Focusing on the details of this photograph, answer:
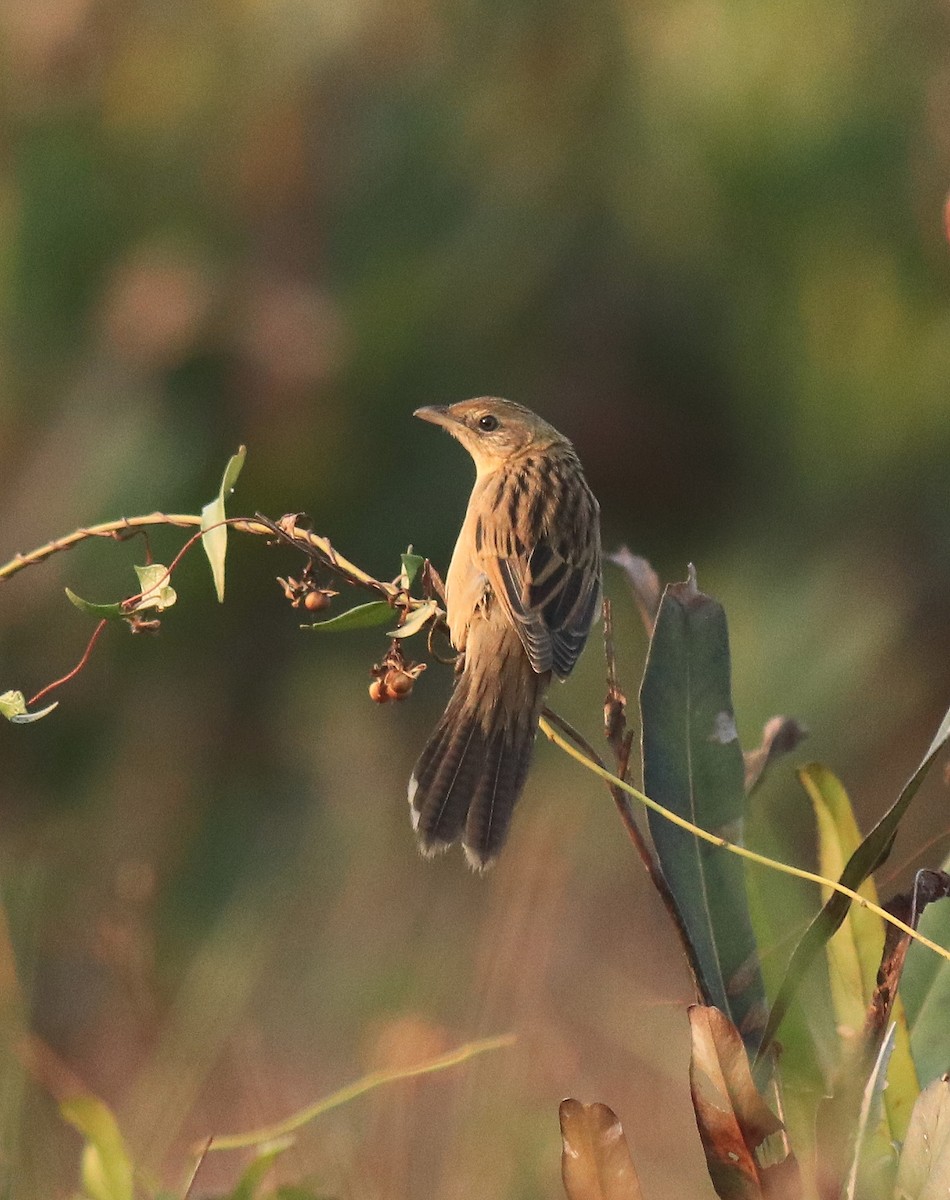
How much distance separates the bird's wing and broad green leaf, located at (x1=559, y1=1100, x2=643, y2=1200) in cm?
125

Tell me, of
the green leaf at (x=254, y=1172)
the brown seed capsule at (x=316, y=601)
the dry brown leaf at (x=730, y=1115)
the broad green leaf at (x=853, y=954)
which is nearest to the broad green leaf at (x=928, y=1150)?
the dry brown leaf at (x=730, y=1115)

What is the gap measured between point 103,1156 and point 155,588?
0.72 m

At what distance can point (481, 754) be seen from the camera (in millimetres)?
2982

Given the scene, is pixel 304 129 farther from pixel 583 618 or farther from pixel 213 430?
pixel 583 618

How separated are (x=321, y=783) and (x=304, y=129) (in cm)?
338

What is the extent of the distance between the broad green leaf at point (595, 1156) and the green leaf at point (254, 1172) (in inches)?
15.1

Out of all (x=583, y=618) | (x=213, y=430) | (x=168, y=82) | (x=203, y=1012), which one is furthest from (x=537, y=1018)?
(x=168, y=82)

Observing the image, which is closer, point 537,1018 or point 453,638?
point 453,638

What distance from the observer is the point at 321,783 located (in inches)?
298

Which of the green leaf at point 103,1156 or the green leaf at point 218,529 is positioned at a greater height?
the green leaf at point 218,529

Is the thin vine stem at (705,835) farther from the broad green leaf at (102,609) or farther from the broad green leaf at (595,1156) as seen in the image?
the broad green leaf at (102,609)

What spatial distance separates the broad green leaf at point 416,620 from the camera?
87.3 inches

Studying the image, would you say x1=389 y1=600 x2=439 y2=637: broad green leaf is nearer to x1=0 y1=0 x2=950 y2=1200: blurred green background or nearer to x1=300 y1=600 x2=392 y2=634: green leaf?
x1=300 y1=600 x2=392 y2=634: green leaf

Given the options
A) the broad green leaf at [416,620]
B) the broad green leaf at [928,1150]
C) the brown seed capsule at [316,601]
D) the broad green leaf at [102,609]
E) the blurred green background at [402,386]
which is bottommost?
the blurred green background at [402,386]
